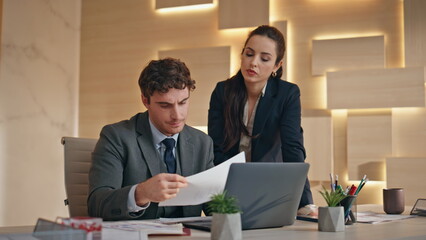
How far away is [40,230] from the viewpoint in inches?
47.2

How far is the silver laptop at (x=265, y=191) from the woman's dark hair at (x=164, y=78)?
0.55 m

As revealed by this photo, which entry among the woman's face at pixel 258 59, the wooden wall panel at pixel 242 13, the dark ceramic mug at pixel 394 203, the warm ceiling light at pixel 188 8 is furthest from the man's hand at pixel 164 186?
the warm ceiling light at pixel 188 8

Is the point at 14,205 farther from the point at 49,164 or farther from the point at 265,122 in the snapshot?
the point at 265,122

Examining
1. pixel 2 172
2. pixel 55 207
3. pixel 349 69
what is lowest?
pixel 55 207

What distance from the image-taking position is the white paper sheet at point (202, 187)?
1674 millimetres

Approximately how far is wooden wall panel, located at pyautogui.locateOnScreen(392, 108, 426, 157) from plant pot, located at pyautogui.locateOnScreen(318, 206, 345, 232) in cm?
218

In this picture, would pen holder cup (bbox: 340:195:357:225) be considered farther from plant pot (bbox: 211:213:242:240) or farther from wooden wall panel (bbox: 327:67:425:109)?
wooden wall panel (bbox: 327:67:425:109)

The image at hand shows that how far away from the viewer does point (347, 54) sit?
3.81m

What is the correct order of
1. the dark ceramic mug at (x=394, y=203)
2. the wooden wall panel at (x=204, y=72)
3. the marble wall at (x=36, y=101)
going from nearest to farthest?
the dark ceramic mug at (x=394, y=203) → the marble wall at (x=36, y=101) → the wooden wall panel at (x=204, y=72)

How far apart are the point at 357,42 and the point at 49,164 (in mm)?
2417

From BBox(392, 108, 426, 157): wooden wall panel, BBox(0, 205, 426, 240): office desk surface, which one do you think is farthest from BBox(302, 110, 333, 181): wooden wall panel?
BBox(0, 205, 426, 240): office desk surface

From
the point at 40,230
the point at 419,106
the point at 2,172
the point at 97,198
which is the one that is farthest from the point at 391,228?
the point at 2,172

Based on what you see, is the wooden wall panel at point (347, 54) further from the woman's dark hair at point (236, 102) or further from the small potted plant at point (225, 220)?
the small potted plant at point (225, 220)

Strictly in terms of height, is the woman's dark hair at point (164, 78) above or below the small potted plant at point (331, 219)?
above
